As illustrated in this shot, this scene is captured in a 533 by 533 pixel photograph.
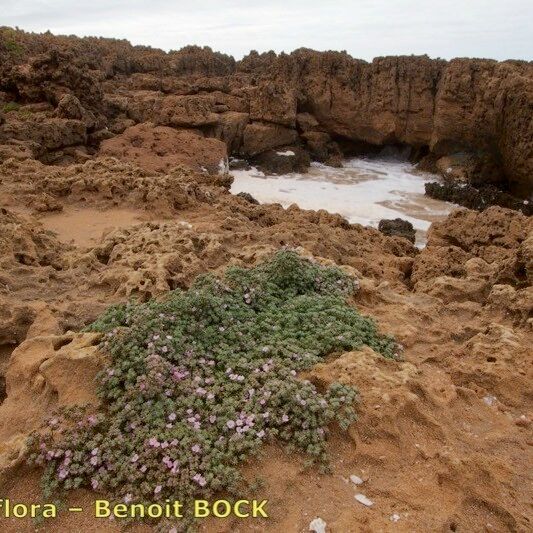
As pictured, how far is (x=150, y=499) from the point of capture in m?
2.70

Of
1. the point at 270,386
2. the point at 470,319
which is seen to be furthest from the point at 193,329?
the point at 470,319

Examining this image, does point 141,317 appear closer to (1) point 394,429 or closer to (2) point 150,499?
(2) point 150,499

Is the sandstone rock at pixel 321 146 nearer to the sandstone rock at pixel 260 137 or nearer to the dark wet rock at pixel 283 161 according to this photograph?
the dark wet rock at pixel 283 161

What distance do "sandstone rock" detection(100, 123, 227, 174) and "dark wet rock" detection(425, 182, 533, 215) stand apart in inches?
310

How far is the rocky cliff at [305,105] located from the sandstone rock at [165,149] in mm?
211

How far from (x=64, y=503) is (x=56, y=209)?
5.96 metres

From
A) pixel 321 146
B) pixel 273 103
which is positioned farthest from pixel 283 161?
pixel 321 146

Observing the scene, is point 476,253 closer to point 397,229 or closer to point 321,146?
point 397,229

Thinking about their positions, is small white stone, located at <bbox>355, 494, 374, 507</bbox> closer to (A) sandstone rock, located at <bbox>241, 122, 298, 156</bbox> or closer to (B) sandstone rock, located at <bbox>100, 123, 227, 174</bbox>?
(B) sandstone rock, located at <bbox>100, 123, 227, 174</bbox>

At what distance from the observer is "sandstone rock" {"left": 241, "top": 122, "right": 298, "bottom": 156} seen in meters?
20.5

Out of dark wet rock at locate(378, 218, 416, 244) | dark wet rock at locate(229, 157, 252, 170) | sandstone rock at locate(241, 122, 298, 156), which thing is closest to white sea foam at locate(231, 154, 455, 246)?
dark wet rock at locate(229, 157, 252, 170)

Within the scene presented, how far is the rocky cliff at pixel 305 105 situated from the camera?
51.7 ft

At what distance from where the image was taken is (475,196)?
17578 millimetres

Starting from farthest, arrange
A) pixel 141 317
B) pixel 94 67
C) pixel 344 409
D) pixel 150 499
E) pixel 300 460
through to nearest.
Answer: pixel 94 67 → pixel 141 317 → pixel 344 409 → pixel 300 460 → pixel 150 499
